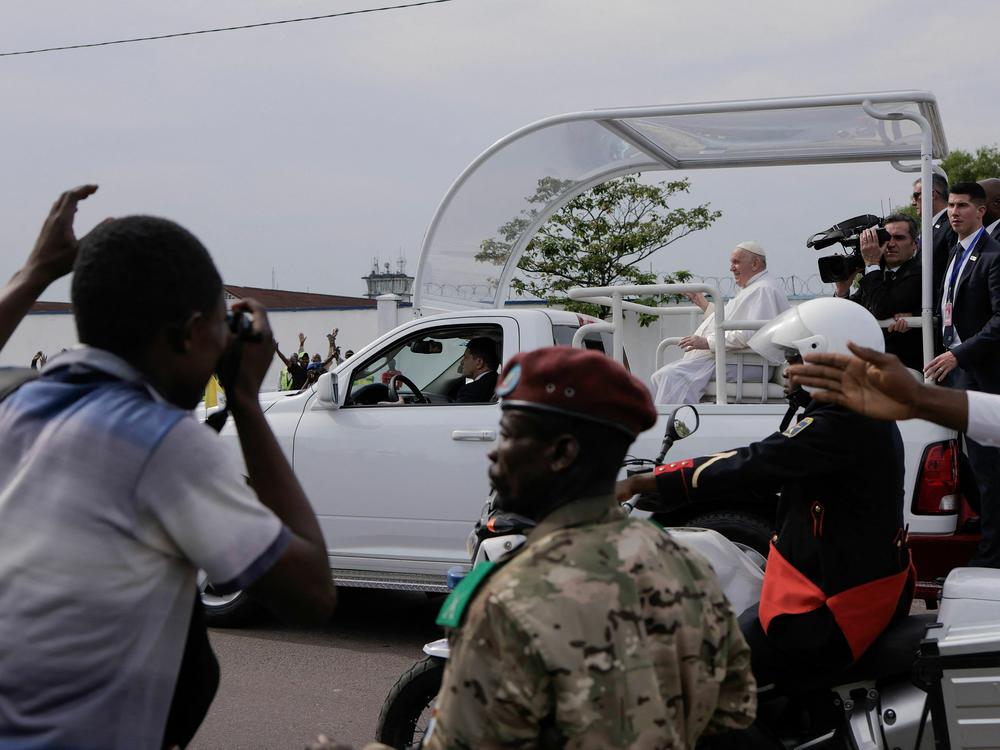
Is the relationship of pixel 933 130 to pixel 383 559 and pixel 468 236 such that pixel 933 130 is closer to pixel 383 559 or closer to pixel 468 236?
pixel 468 236

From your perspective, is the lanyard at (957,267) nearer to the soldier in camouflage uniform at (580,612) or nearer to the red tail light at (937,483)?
the red tail light at (937,483)

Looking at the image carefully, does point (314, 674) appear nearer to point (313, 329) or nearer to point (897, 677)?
point (897, 677)

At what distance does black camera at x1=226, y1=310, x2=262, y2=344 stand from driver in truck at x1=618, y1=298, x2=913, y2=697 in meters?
1.69

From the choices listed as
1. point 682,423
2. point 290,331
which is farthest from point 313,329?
point 682,423

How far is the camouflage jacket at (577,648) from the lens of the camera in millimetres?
1670

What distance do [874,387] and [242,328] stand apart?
4.59ft

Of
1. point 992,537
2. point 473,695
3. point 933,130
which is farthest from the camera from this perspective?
point 933,130

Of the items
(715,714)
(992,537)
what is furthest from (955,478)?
(715,714)

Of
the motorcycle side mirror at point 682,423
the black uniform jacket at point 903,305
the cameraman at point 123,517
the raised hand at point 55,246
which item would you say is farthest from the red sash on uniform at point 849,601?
the black uniform jacket at point 903,305

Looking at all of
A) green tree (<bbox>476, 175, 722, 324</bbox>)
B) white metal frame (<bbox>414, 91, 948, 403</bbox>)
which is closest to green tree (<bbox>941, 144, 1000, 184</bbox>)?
green tree (<bbox>476, 175, 722, 324</bbox>)

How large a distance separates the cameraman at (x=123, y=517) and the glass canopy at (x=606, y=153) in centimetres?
533

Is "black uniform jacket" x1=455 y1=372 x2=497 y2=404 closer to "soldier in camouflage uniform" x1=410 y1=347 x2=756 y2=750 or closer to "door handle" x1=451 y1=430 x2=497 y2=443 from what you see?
"door handle" x1=451 y1=430 x2=497 y2=443

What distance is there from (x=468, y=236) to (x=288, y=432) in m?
2.11

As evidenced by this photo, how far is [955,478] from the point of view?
5.76 m
